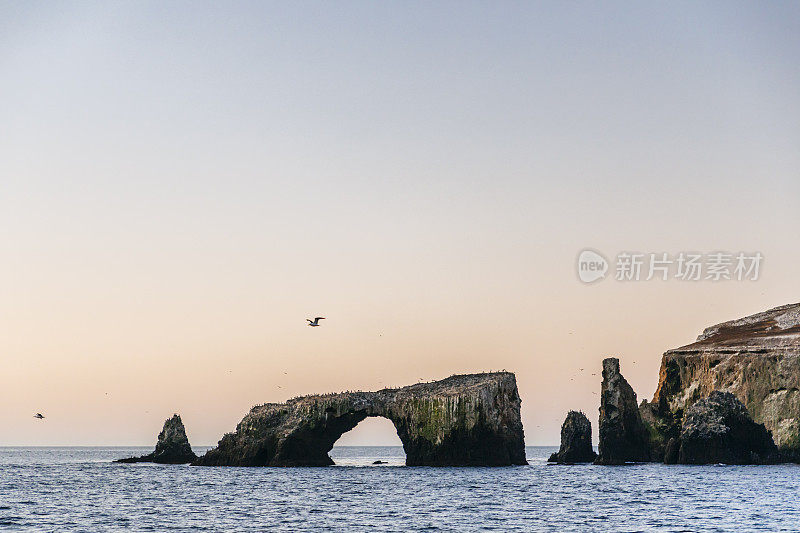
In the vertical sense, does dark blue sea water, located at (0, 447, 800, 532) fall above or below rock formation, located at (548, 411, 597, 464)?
below

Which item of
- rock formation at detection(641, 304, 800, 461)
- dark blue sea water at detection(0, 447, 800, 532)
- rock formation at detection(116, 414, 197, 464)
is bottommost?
dark blue sea water at detection(0, 447, 800, 532)

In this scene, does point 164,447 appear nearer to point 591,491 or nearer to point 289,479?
point 289,479

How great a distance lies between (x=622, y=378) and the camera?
114 metres

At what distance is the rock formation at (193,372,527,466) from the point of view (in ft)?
321

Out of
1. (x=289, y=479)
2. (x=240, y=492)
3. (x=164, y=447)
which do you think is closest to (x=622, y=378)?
(x=289, y=479)

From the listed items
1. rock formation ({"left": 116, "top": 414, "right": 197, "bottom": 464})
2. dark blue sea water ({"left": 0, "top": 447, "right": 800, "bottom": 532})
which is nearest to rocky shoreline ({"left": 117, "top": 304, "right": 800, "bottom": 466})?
rock formation ({"left": 116, "top": 414, "right": 197, "bottom": 464})

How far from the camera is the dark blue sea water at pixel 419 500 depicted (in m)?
57.4

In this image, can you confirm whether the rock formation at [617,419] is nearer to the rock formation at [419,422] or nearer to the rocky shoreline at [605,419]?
the rocky shoreline at [605,419]

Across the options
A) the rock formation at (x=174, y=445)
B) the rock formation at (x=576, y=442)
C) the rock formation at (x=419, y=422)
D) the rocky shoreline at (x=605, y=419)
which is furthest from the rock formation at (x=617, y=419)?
the rock formation at (x=174, y=445)

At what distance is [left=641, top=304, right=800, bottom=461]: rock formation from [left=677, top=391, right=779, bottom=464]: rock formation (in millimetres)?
4884

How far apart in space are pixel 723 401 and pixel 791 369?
14179 millimetres

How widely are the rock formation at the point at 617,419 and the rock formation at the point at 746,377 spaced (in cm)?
514

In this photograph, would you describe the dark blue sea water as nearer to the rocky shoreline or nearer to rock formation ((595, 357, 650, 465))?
the rocky shoreline

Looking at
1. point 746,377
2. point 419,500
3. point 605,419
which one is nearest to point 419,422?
point 605,419
